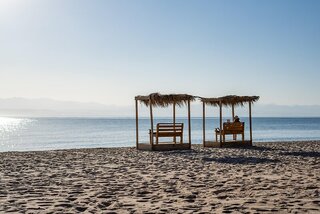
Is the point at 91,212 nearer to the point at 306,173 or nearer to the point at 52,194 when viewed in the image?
the point at 52,194

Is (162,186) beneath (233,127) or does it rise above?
beneath

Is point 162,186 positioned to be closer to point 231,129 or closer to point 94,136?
point 231,129

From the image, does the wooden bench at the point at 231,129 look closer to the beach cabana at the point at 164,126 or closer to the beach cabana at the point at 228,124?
the beach cabana at the point at 228,124

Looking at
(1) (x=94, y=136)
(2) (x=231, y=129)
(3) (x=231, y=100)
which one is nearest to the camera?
(2) (x=231, y=129)

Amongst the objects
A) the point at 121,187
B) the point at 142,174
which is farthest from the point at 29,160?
the point at 121,187

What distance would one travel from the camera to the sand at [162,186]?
6.05 meters

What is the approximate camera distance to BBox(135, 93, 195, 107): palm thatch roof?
1714cm

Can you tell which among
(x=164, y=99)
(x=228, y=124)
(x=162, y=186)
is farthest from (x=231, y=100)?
(x=162, y=186)

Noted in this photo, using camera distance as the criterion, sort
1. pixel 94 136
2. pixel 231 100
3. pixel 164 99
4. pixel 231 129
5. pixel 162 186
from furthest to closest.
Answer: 1. pixel 94 136
2. pixel 231 100
3. pixel 231 129
4. pixel 164 99
5. pixel 162 186

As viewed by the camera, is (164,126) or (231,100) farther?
(231,100)

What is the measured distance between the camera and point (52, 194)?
703 cm

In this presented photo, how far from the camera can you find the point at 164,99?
56.8 feet

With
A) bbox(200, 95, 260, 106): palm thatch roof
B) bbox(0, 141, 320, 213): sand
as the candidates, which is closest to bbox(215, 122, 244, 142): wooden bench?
bbox(200, 95, 260, 106): palm thatch roof

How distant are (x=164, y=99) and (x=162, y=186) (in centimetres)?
971
